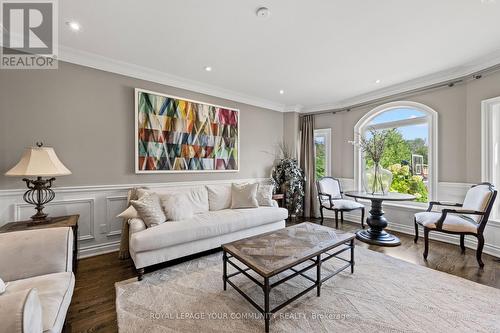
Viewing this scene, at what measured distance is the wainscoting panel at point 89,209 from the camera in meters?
2.36

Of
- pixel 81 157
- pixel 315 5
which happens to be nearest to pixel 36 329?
pixel 81 157

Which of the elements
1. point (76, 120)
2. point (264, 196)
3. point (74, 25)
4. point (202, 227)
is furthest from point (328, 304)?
point (74, 25)

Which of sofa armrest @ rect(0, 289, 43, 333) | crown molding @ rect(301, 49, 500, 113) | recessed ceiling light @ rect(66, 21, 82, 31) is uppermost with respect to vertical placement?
recessed ceiling light @ rect(66, 21, 82, 31)

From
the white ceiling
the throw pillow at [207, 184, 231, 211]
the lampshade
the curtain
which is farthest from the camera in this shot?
the curtain

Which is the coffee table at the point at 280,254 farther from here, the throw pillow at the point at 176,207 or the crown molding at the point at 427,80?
the crown molding at the point at 427,80

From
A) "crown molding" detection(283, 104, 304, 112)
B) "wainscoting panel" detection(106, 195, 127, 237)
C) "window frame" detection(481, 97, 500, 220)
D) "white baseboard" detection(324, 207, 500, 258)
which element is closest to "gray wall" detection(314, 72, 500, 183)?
"window frame" detection(481, 97, 500, 220)

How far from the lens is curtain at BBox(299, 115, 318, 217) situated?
489cm

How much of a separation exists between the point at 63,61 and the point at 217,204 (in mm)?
2833

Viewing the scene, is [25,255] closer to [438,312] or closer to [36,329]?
[36,329]

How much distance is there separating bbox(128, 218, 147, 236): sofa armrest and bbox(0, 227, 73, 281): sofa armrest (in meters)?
0.70

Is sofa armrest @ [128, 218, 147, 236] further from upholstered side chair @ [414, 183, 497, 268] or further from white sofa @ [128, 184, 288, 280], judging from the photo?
upholstered side chair @ [414, 183, 497, 268]

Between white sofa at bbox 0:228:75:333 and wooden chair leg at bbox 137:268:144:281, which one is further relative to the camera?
wooden chair leg at bbox 137:268:144:281

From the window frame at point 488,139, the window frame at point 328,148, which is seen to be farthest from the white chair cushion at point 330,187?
the window frame at point 488,139

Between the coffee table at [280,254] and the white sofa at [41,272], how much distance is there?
1.16 m
